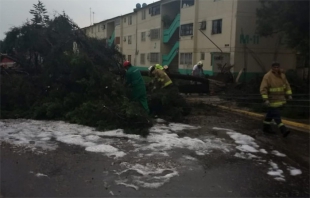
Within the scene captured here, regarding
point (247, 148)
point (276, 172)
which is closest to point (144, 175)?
point (276, 172)

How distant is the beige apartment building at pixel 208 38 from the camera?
25.4m

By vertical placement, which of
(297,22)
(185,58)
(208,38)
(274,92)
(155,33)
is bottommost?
(274,92)

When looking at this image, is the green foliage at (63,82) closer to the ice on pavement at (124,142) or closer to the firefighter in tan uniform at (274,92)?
the ice on pavement at (124,142)

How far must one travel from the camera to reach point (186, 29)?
33.4 m

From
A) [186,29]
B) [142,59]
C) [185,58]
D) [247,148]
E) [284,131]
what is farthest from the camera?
[142,59]

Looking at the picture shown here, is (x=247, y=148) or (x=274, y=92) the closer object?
(x=247, y=148)

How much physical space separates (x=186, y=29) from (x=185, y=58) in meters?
2.76

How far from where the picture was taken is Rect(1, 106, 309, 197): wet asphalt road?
178 inches

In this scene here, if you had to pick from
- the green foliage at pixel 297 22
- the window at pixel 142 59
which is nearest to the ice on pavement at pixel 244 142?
the green foliage at pixel 297 22

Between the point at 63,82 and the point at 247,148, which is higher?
the point at 63,82

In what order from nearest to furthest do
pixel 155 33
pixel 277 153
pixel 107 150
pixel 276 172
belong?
pixel 276 172 → pixel 107 150 → pixel 277 153 → pixel 155 33

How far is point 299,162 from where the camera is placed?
609cm

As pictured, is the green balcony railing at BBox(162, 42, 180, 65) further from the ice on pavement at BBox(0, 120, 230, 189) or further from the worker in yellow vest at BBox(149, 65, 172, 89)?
the ice on pavement at BBox(0, 120, 230, 189)

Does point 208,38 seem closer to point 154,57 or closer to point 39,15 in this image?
point 154,57
